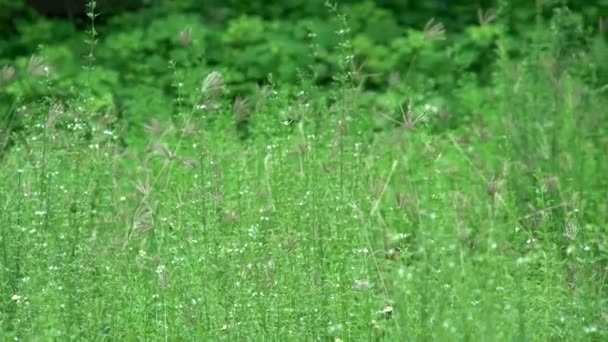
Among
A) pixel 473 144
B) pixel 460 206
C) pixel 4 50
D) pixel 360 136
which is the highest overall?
pixel 460 206

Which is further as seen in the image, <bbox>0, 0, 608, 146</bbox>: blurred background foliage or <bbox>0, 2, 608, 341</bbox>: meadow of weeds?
<bbox>0, 0, 608, 146</bbox>: blurred background foliage

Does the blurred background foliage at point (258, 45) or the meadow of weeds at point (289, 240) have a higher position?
the meadow of weeds at point (289, 240)

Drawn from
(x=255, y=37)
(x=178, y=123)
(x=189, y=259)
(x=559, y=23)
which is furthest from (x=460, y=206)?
(x=255, y=37)

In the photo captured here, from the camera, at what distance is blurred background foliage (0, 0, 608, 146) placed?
816cm

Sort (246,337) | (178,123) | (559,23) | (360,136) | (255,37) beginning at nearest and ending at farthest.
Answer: (246,337)
(360,136)
(559,23)
(178,123)
(255,37)

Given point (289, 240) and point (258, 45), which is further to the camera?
point (258, 45)

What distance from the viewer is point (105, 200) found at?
488 centimetres

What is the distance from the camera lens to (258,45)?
29.7 feet

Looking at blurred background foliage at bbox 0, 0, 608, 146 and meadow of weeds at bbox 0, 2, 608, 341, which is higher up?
meadow of weeds at bbox 0, 2, 608, 341

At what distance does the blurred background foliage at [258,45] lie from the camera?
816 centimetres

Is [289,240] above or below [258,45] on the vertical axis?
above

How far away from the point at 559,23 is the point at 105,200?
2.76 meters

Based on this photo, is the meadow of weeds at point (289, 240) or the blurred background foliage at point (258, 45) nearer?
the meadow of weeds at point (289, 240)

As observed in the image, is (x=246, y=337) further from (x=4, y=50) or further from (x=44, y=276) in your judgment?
(x=4, y=50)
